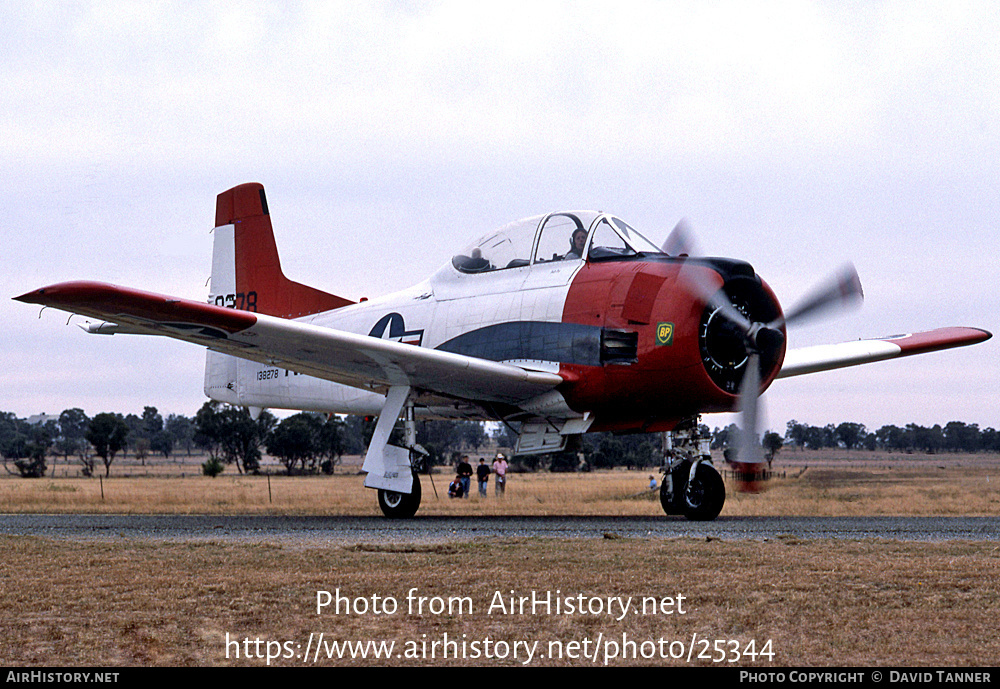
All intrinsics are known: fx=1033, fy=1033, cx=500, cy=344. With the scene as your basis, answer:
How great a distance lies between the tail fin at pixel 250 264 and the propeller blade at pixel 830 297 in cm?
1101

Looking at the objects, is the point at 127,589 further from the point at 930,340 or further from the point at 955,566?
the point at 930,340

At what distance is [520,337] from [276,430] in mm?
73520

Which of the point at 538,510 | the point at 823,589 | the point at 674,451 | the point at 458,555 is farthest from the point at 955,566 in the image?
the point at 538,510

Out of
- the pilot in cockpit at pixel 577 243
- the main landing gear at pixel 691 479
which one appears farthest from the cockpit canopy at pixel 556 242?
the main landing gear at pixel 691 479

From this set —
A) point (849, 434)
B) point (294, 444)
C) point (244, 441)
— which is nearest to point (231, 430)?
point (244, 441)

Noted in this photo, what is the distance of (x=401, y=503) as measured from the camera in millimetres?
17453

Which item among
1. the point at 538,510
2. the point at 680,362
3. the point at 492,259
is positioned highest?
the point at 492,259

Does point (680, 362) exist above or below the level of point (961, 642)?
above

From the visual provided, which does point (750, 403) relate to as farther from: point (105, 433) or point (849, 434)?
point (849, 434)

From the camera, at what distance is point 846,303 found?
47.6 ft

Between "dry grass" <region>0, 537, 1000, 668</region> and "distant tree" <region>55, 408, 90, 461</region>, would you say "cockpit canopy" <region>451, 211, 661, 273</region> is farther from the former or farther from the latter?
"distant tree" <region>55, 408, 90, 461</region>

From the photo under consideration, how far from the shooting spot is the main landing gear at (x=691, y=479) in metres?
15.7

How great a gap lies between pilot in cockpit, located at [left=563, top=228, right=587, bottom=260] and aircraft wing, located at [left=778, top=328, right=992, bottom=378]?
203 inches

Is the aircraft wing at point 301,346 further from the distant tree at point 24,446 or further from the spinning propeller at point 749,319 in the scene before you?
the distant tree at point 24,446
